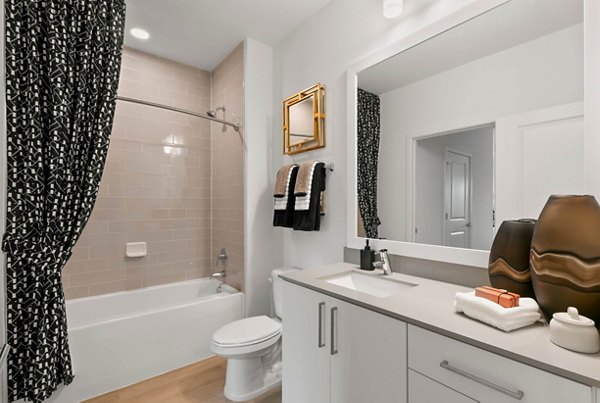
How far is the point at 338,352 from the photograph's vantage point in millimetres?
1169

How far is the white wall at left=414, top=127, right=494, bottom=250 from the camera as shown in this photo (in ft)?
3.94

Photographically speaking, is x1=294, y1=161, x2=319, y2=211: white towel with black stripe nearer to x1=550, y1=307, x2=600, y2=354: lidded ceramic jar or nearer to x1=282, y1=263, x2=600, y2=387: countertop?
x1=282, y1=263, x2=600, y2=387: countertop

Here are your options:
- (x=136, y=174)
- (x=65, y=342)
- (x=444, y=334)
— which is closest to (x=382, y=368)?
(x=444, y=334)

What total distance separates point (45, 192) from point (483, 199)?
2.25 meters

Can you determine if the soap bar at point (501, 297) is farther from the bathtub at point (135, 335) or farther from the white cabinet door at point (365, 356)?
the bathtub at point (135, 335)

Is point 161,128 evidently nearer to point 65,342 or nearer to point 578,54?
point 65,342

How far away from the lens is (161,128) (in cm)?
279

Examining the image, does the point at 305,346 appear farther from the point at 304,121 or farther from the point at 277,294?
the point at 304,121

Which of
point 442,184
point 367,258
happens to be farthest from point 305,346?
point 442,184

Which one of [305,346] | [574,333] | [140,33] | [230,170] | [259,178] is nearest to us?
[574,333]

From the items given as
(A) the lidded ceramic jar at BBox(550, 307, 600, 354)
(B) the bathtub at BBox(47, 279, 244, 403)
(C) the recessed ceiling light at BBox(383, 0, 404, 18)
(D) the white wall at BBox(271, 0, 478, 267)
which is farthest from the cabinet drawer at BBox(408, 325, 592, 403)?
(B) the bathtub at BBox(47, 279, 244, 403)

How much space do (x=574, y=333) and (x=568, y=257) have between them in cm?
20

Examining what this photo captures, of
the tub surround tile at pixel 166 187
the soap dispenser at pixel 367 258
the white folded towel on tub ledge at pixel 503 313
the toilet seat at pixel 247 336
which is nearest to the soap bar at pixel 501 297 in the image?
the white folded towel on tub ledge at pixel 503 313

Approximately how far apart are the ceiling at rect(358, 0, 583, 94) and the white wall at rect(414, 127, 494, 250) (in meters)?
0.35
